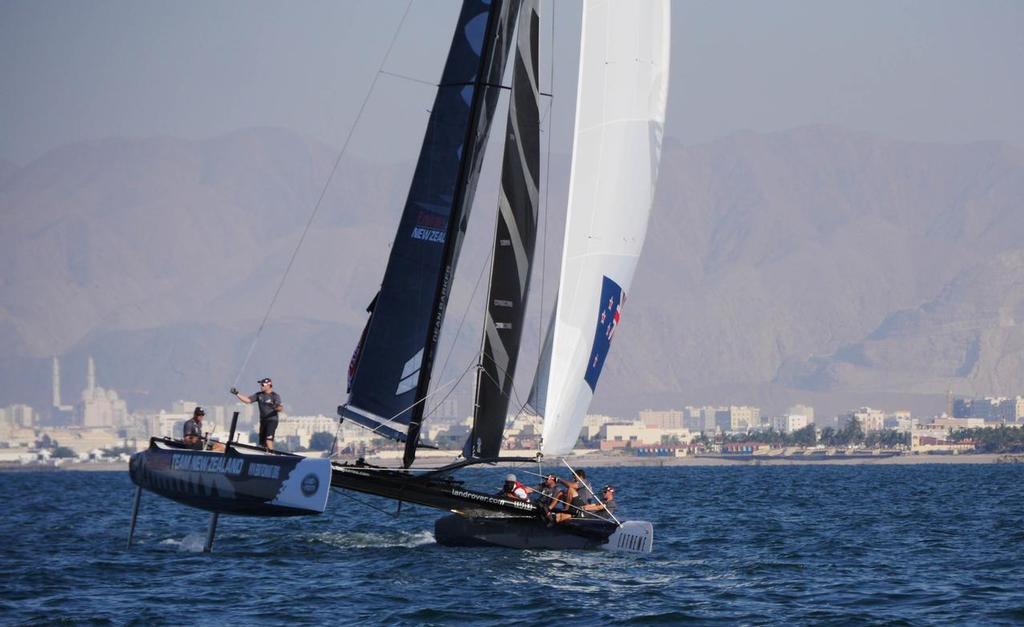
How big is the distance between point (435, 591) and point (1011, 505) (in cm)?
3206

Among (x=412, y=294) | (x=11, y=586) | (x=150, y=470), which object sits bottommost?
(x=11, y=586)

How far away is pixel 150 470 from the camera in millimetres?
29719

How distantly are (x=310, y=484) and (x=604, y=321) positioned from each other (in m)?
5.93

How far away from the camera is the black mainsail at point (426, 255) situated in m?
30.7

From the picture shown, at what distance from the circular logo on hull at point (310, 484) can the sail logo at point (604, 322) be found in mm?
5158

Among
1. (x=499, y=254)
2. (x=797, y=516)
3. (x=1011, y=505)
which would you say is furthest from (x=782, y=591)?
(x=1011, y=505)

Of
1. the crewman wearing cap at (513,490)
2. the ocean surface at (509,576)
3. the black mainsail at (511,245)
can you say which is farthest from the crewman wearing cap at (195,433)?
the crewman wearing cap at (513,490)

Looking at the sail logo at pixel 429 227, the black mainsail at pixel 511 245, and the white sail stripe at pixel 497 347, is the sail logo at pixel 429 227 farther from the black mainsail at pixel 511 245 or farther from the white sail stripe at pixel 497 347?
the white sail stripe at pixel 497 347

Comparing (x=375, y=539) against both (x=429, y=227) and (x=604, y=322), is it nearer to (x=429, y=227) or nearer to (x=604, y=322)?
(x=429, y=227)

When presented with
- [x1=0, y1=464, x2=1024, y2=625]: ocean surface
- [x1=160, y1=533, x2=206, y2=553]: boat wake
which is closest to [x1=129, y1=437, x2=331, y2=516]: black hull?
[x1=0, y1=464, x2=1024, y2=625]: ocean surface

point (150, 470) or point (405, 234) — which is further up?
point (405, 234)

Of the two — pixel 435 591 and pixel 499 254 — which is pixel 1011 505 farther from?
pixel 435 591

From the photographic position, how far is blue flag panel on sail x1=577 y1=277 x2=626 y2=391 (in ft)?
93.7

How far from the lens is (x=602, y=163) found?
28344 mm
